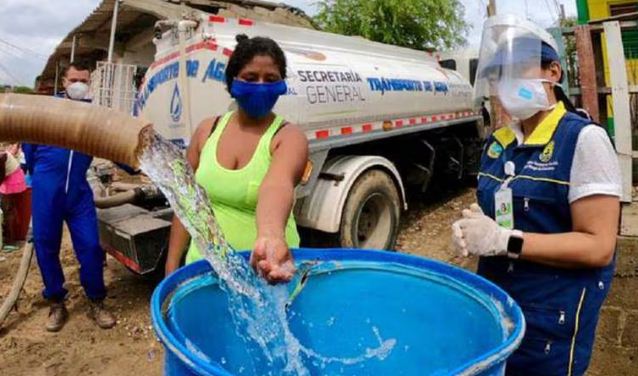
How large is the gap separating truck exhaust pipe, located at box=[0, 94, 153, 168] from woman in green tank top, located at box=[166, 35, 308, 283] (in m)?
0.42

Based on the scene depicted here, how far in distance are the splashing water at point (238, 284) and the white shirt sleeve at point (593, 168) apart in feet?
2.38

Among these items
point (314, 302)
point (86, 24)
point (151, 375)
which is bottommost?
point (151, 375)

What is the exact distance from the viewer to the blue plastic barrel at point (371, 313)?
4.30 ft

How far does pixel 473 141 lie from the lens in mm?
7719

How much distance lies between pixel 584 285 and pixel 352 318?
2.25ft

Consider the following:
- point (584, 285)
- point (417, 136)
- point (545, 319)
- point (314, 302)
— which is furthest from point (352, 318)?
point (417, 136)

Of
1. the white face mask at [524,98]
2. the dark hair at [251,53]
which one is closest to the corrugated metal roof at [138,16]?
the dark hair at [251,53]

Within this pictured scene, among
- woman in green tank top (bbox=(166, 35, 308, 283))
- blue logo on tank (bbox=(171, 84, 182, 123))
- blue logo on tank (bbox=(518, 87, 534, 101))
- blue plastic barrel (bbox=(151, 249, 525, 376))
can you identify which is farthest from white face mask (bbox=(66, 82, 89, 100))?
blue logo on tank (bbox=(518, 87, 534, 101))

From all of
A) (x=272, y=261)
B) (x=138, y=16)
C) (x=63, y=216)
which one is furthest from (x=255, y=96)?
(x=138, y=16)

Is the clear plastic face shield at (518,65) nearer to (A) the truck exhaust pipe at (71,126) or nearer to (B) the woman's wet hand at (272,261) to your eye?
(B) the woman's wet hand at (272,261)

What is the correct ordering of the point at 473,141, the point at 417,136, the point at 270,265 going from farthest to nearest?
the point at 473,141
the point at 417,136
the point at 270,265

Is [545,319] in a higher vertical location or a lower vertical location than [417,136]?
lower

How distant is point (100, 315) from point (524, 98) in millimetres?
3411

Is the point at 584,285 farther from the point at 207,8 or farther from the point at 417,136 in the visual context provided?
the point at 207,8
